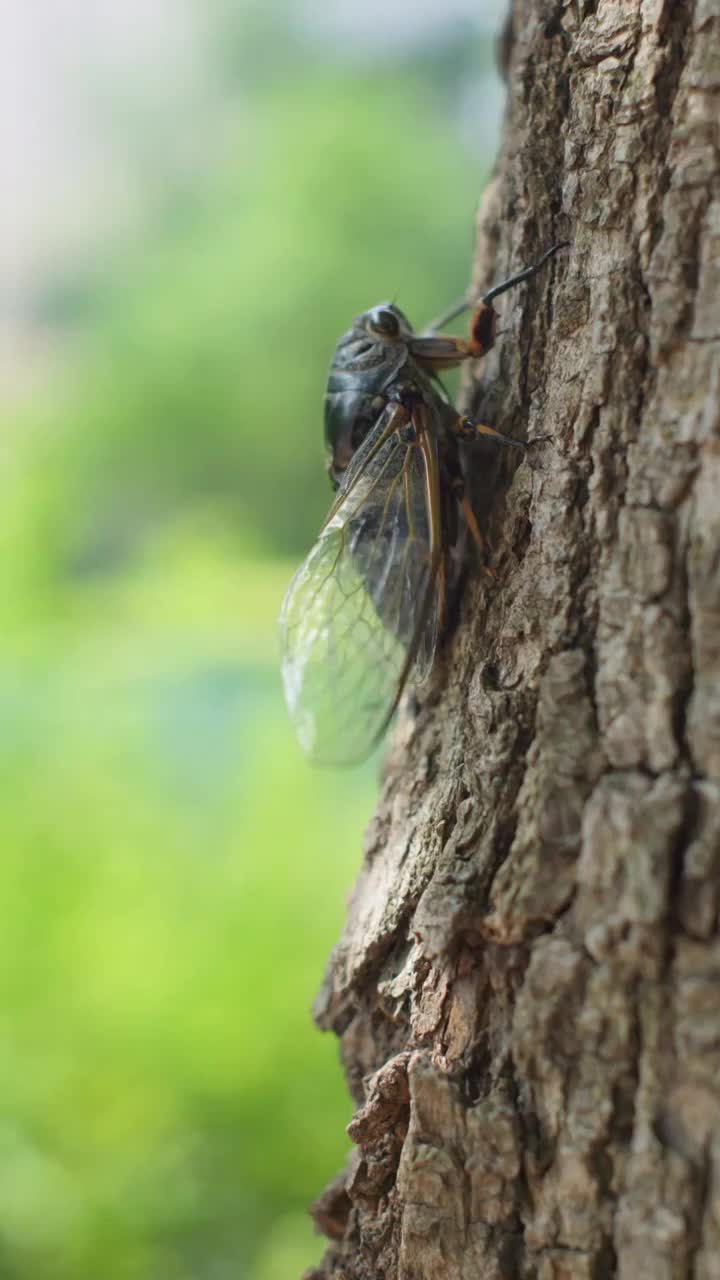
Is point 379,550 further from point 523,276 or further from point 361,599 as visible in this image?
point 523,276

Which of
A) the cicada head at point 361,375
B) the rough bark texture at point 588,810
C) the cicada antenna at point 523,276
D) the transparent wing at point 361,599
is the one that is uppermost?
the cicada head at point 361,375

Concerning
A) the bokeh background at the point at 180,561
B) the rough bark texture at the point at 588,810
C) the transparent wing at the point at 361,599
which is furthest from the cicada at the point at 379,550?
the bokeh background at the point at 180,561

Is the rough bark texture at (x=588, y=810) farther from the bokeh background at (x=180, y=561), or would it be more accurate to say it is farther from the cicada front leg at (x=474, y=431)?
the bokeh background at (x=180, y=561)

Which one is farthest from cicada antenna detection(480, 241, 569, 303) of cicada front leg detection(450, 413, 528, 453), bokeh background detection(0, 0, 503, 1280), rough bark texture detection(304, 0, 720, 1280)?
bokeh background detection(0, 0, 503, 1280)

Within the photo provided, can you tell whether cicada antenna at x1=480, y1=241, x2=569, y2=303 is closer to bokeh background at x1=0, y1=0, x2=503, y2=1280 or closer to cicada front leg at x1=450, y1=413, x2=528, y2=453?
cicada front leg at x1=450, y1=413, x2=528, y2=453

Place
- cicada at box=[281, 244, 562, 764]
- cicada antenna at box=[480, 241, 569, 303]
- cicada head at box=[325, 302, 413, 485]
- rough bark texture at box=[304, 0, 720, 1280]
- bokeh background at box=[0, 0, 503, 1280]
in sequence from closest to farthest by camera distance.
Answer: rough bark texture at box=[304, 0, 720, 1280] < cicada antenna at box=[480, 241, 569, 303] < cicada at box=[281, 244, 562, 764] < cicada head at box=[325, 302, 413, 485] < bokeh background at box=[0, 0, 503, 1280]

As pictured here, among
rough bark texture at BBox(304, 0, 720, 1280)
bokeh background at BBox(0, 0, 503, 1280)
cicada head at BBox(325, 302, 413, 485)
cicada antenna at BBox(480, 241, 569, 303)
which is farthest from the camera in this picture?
bokeh background at BBox(0, 0, 503, 1280)
